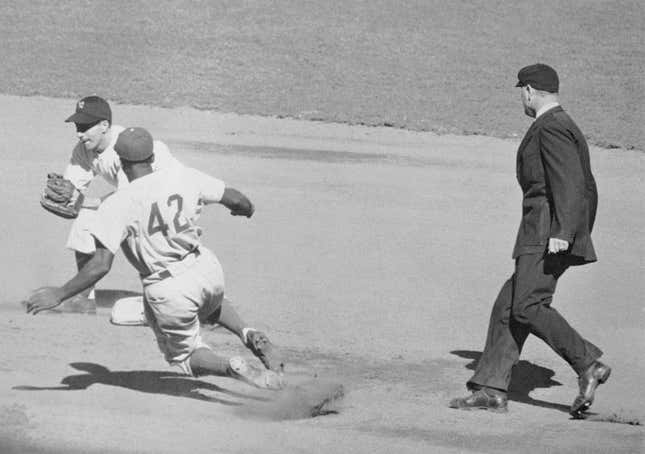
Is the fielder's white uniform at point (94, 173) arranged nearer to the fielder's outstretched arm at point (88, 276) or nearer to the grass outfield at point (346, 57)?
the fielder's outstretched arm at point (88, 276)

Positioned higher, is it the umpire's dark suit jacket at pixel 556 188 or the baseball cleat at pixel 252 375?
the umpire's dark suit jacket at pixel 556 188

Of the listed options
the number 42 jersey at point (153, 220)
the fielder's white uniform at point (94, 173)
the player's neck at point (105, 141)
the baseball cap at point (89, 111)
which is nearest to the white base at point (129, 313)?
the number 42 jersey at point (153, 220)

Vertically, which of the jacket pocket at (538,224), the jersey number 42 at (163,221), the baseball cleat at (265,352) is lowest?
the baseball cleat at (265,352)

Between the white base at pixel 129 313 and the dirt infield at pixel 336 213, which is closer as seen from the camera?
the dirt infield at pixel 336 213

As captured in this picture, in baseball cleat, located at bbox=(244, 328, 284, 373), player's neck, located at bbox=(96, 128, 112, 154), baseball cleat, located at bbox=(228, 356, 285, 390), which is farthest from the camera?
player's neck, located at bbox=(96, 128, 112, 154)

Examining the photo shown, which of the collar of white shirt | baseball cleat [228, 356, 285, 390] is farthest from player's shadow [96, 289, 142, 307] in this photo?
the collar of white shirt

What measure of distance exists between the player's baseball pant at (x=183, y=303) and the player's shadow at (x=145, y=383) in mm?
428

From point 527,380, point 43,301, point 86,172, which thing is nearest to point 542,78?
point 527,380

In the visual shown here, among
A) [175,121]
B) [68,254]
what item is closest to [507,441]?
[68,254]

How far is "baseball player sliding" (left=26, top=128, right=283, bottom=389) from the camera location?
758cm

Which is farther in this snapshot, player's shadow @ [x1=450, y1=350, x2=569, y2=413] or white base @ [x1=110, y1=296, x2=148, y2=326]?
player's shadow @ [x1=450, y1=350, x2=569, y2=413]

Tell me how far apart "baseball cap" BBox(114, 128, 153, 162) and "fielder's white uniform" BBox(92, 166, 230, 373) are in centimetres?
13

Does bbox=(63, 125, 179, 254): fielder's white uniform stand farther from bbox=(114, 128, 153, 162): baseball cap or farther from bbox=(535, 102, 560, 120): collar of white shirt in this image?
bbox=(535, 102, 560, 120): collar of white shirt

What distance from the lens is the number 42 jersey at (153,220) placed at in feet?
24.9
